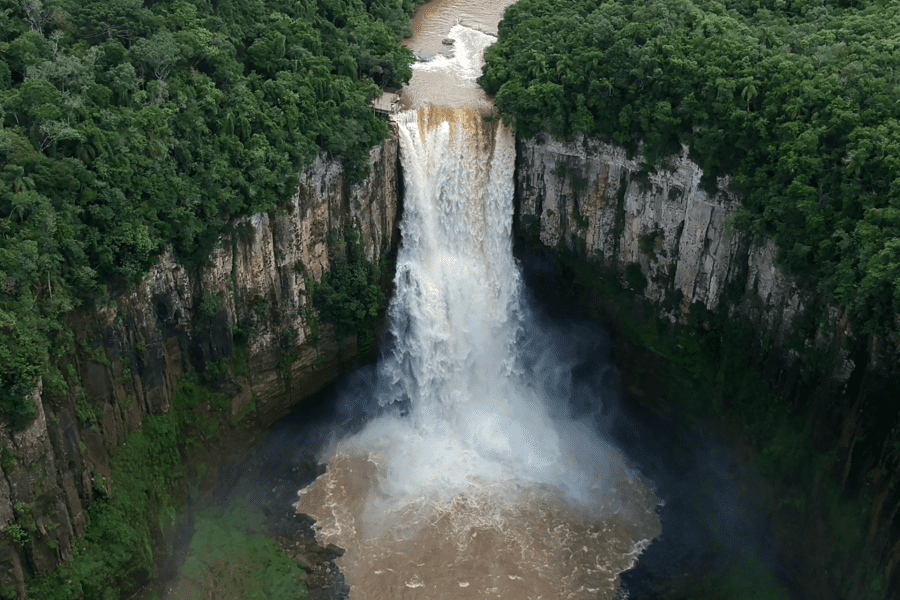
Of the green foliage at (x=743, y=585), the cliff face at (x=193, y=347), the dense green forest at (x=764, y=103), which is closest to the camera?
the cliff face at (x=193, y=347)

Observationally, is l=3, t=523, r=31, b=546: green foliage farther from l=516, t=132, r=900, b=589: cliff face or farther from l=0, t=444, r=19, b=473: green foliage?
l=516, t=132, r=900, b=589: cliff face

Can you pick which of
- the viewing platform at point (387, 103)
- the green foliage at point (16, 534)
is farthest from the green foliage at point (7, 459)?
the viewing platform at point (387, 103)

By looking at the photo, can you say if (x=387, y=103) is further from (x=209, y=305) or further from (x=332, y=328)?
(x=209, y=305)

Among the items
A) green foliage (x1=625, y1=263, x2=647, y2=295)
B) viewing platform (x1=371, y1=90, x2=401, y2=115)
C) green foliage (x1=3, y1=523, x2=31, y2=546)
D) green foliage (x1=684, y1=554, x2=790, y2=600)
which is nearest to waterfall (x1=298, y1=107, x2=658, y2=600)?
viewing platform (x1=371, y1=90, x2=401, y2=115)

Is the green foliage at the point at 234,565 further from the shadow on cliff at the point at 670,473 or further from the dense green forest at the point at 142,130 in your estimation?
the shadow on cliff at the point at 670,473

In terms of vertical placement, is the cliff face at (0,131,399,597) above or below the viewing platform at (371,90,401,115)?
below
